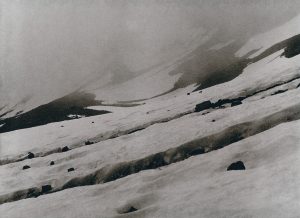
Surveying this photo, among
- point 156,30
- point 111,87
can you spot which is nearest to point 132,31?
point 156,30

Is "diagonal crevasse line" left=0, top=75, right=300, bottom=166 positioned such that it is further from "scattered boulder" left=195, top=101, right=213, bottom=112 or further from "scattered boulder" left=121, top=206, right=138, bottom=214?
"scattered boulder" left=121, top=206, right=138, bottom=214

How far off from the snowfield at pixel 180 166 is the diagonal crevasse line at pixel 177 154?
0.05 m

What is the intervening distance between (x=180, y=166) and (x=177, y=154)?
2.38 meters

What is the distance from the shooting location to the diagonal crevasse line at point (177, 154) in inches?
827

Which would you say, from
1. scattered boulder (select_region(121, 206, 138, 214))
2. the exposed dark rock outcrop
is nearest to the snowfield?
scattered boulder (select_region(121, 206, 138, 214))

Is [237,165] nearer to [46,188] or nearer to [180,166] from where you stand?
[180,166]

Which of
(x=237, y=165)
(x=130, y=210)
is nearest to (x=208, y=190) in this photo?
(x=237, y=165)

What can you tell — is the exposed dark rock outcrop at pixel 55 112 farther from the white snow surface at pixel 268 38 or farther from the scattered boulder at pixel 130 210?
the scattered boulder at pixel 130 210

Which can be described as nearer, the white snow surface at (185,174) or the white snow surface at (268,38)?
the white snow surface at (185,174)

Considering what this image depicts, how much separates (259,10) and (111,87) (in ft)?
153

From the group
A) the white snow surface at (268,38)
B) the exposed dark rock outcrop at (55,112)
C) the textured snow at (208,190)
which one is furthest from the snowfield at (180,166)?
the white snow surface at (268,38)

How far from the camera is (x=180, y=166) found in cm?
1945

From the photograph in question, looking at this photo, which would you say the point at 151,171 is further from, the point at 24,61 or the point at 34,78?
the point at 24,61

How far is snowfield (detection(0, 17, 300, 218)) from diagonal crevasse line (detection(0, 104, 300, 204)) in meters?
0.05
